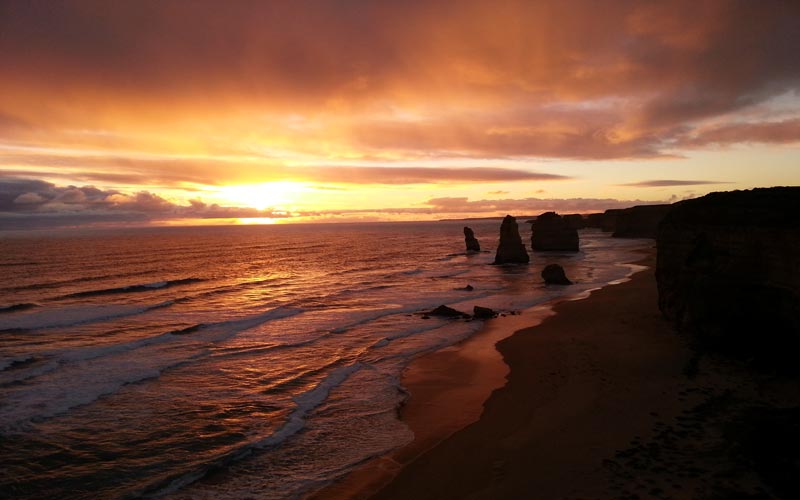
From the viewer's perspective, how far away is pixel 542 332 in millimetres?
22688

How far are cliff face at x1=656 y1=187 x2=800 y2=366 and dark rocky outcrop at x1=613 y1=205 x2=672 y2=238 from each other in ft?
288

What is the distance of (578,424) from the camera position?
11.6 meters

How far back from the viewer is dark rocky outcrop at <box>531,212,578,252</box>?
73000 millimetres

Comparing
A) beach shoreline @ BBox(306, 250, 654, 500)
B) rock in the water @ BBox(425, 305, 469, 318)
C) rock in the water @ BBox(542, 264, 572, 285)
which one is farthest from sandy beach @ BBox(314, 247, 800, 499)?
rock in the water @ BBox(542, 264, 572, 285)

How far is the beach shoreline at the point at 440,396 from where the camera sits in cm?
990

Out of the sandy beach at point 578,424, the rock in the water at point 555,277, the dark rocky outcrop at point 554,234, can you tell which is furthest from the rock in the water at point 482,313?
the dark rocky outcrop at point 554,234

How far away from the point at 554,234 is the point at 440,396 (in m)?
63.3

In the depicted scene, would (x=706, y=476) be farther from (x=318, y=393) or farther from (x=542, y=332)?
(x=542, y=332)

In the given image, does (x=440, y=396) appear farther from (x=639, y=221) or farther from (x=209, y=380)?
(x=639, y=221)

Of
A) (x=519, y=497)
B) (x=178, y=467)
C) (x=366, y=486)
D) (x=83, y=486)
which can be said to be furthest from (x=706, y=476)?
(x=83, y=486)

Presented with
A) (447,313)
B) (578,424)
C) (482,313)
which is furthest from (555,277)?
(578,424)

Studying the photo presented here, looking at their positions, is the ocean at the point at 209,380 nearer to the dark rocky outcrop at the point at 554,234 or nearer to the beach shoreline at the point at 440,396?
the beach shoreline at the point at 440,396

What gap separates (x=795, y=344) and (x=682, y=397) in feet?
14.5

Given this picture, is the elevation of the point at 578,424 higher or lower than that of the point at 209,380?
higher
